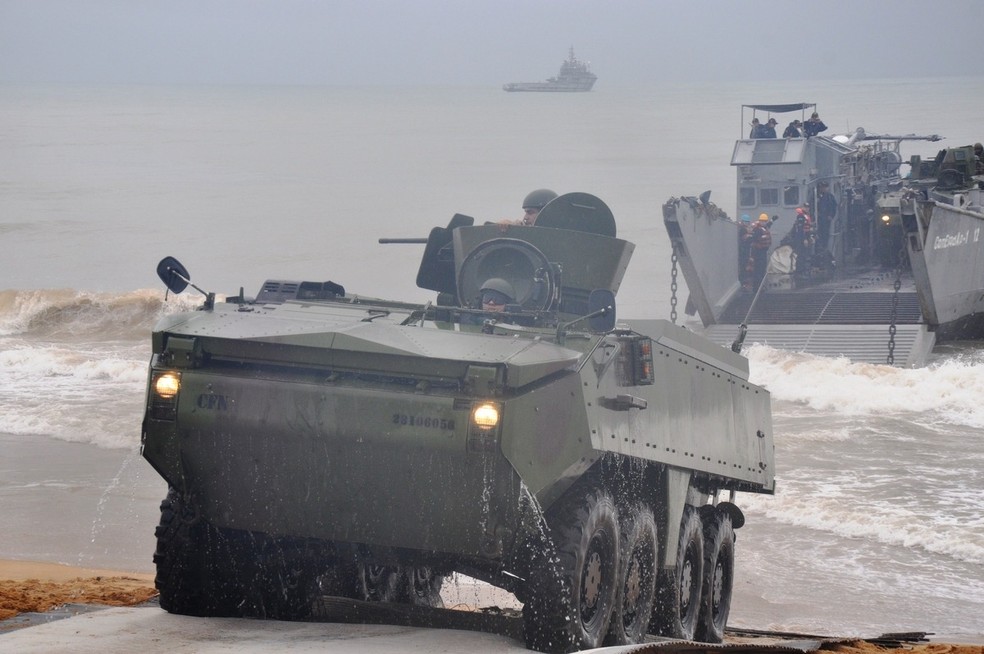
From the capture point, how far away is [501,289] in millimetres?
7672

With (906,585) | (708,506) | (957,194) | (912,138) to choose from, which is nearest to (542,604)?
(708,506)

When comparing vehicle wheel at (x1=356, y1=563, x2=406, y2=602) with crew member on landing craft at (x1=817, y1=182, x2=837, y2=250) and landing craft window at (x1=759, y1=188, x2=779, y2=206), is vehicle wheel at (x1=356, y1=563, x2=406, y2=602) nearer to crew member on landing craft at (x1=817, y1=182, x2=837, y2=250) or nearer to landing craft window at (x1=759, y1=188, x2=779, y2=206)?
landing craft window at (x1=759, y1=188, x2=779, y2=206)

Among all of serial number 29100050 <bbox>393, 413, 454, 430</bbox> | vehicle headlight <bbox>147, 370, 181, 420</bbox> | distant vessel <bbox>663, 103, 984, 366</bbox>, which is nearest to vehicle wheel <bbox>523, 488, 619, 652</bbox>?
serial number 29100050 <bbox>393, 413, 454, 430</bbox>

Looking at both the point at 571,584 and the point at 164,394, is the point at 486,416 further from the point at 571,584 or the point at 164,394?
the point at 164,394

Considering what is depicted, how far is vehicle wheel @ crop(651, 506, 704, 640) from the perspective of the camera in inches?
322

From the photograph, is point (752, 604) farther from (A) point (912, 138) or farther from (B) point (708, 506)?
(A) point (912, 138)

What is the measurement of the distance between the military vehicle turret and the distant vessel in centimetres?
1369

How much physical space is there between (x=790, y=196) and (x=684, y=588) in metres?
16.3

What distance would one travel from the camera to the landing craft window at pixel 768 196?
2409cm

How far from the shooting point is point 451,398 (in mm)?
6281

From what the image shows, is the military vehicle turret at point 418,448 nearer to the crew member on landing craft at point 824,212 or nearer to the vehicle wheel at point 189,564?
the vehicle wheel at point 189,564

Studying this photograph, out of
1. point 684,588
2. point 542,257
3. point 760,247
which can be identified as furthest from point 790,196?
point 542,257

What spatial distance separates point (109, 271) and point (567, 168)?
34.2 metres

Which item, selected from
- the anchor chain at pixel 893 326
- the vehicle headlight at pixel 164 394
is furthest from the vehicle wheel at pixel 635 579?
the anchor chain at pixel 893 326
